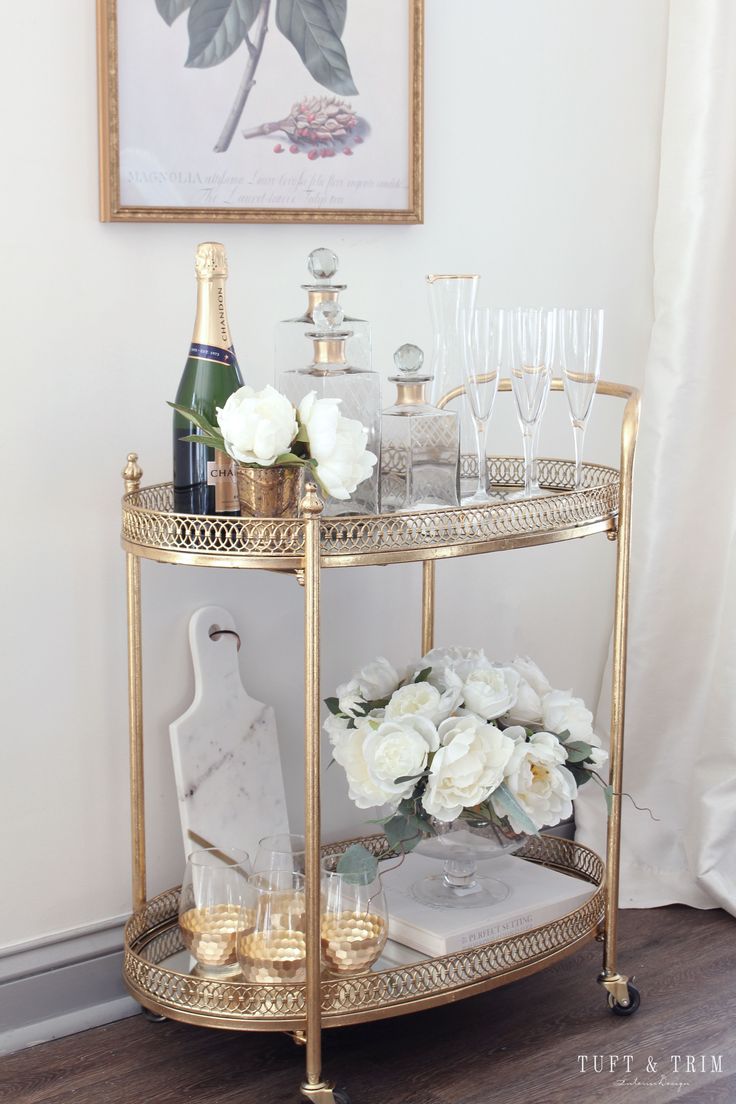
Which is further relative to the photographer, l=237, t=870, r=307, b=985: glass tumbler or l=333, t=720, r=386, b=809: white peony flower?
l=333, t=720, r=386, b=809: white peony flower

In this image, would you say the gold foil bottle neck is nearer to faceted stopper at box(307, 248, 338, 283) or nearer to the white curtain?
faceted stopper at box(307, 248, 338, 283)

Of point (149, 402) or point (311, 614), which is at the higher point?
point (149, 402)

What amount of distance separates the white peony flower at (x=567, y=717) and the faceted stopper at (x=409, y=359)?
18.2 inches

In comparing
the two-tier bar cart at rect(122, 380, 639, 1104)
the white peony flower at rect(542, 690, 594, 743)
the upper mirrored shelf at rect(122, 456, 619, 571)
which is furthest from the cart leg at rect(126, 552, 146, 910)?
the white peony flower at rect(542, 690, 594, 743)

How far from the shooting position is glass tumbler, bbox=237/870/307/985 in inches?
59.1

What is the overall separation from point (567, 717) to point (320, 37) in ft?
3.18

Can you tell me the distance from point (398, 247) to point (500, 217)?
0.21 m

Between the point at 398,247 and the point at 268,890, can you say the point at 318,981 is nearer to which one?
the point at 268,890

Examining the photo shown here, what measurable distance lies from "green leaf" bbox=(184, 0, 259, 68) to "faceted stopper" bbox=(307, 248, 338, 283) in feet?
1.02

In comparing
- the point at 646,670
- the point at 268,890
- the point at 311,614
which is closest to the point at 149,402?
the point at 311,614

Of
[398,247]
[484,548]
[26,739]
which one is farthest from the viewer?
[398,247]

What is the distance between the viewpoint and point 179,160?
1.66 m

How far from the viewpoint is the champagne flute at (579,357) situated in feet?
5.32

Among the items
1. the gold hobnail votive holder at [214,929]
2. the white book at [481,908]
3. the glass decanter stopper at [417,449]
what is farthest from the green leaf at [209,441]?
the white book at [481,908]
